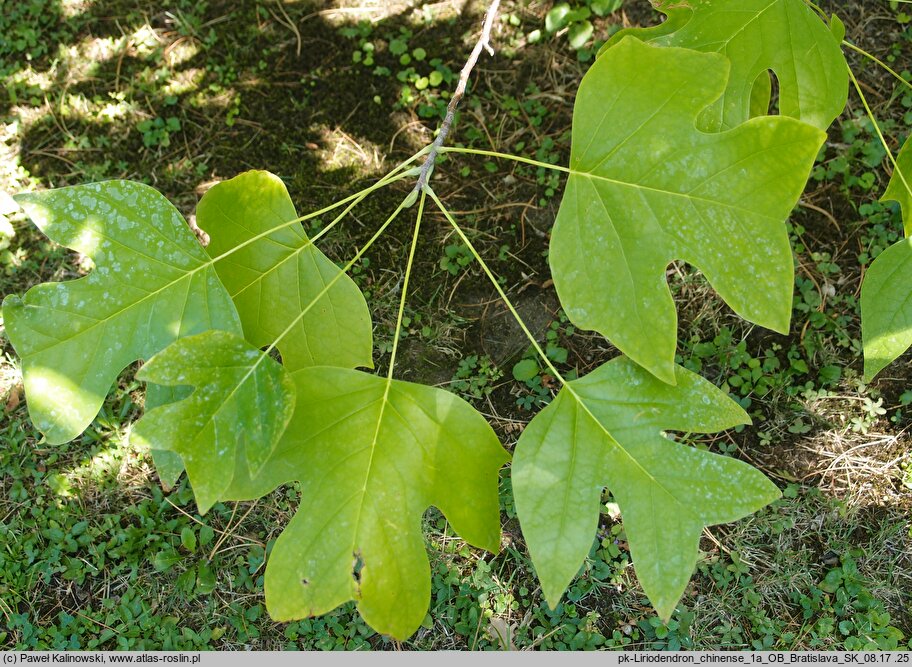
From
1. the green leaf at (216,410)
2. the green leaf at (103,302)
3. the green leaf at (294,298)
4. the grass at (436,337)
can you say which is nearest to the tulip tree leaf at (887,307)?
the grass at (436,337)

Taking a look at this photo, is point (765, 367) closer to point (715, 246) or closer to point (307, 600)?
point (715, 246)

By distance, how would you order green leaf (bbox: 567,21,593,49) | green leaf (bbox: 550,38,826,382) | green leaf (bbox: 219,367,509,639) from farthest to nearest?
green leaf (bbox: 567,21,593,49)
green leaf (bbox: 219,367,509,639)
green leaf (bbox: 550,38,826,382)

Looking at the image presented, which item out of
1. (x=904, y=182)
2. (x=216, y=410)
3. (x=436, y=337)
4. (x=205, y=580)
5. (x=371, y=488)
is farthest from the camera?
(x=436, y=337)

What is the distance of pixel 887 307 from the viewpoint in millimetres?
1706

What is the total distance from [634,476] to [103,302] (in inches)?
53.5

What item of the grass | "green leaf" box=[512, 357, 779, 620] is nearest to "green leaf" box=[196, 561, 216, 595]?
the grass

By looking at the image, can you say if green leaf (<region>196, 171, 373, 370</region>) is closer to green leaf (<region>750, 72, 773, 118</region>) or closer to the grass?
the grass

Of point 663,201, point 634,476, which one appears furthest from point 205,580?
point 663,201

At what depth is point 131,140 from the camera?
331cm

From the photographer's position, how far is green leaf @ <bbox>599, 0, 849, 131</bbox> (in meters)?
1.73

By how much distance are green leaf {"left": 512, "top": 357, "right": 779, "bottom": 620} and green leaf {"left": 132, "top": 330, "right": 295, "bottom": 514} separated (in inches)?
23.0

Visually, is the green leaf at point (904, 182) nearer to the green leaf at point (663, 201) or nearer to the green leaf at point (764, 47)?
the green leaf at point (764, 47)

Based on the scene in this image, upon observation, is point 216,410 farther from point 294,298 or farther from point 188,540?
point 188,540

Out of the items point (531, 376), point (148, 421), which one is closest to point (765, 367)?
point (531, 376)
